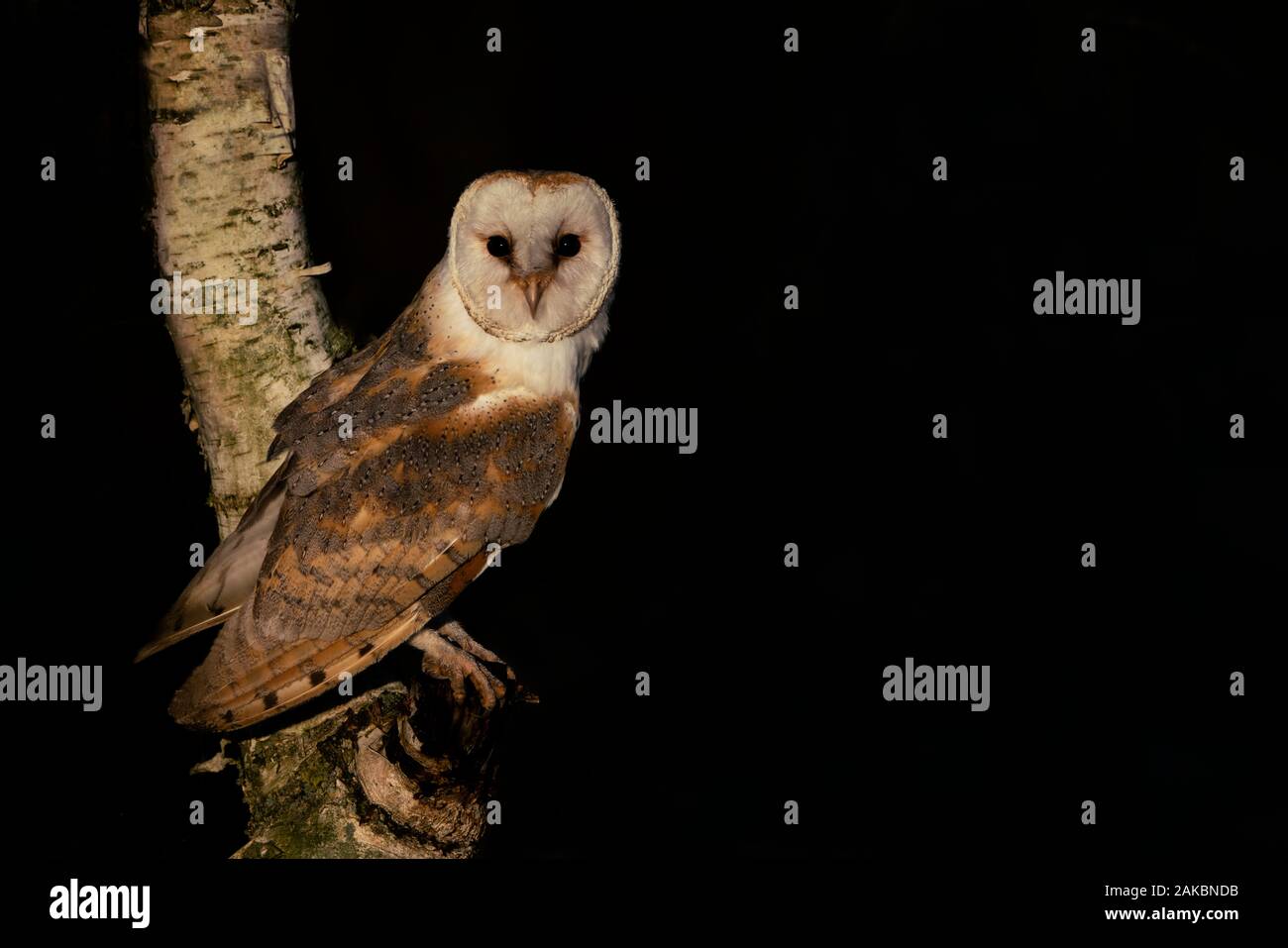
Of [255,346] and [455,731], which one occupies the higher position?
[255,346]

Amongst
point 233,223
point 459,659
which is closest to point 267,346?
point 233,223

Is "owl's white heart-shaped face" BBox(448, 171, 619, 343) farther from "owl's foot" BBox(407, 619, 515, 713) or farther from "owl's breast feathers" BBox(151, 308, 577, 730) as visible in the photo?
"owl's foot" BBox(407, 619, 515, 713)

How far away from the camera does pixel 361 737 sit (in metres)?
2.32

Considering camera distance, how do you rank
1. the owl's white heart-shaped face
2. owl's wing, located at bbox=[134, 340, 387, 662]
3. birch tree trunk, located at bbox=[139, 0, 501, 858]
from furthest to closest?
owl's wing, located at bbox=[134, 340, 387, 662]
the owl's white heart-shaped face
birch tree trunk, located at bbox=[139, 0, 501, 858]

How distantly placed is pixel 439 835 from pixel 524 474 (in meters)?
0.71

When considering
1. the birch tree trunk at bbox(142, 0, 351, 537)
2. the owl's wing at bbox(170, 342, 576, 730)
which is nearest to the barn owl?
the owl's wing at bbox(170, 342, 576, 730)

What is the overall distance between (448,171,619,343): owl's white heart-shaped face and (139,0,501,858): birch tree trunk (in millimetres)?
353

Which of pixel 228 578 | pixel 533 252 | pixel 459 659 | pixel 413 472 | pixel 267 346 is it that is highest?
pixel 533 252

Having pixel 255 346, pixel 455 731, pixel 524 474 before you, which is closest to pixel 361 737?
pixel 455 731

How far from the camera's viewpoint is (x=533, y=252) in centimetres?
244

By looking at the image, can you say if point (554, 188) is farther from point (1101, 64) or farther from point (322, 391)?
point (1101, 64)

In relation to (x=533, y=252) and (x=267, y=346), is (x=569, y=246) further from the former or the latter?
(x=267, y=346)

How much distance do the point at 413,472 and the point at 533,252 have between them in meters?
0.49

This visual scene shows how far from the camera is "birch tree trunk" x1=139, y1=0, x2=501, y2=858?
2275 mm
